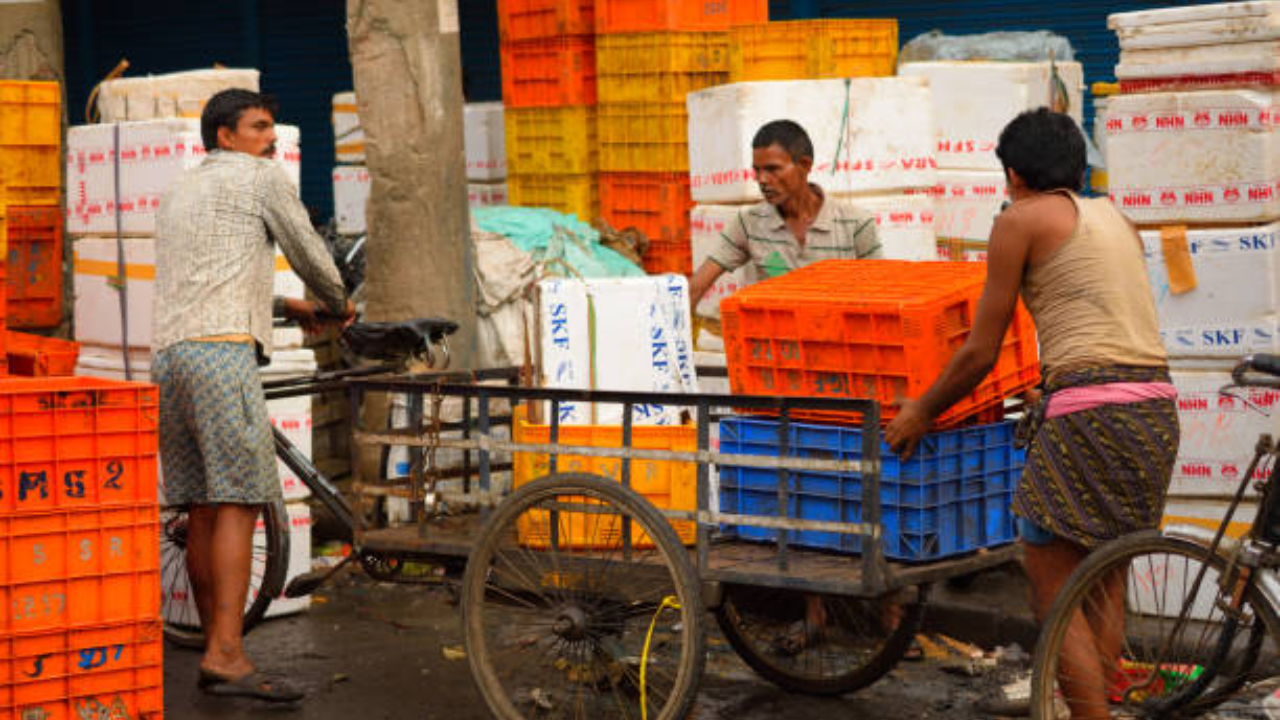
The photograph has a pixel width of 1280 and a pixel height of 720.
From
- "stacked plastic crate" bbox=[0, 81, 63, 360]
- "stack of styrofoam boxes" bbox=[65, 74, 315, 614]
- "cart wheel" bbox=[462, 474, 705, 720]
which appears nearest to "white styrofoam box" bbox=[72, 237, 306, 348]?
"stack of styrofoam boxes" bbox=[65, 74, 315, 614]

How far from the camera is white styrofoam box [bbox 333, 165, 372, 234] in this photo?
10875 millimetres

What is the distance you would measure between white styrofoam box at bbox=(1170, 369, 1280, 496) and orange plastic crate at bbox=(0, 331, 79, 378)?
4526 millimetres

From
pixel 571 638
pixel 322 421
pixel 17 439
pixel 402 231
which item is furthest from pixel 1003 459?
pixel 322 421

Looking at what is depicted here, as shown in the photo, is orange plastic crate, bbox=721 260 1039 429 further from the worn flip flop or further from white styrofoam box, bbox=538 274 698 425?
the worn flip flop

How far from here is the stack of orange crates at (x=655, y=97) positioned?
9672 millimetres

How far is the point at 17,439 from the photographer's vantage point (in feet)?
17.6

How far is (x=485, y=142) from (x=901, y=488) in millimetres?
6388

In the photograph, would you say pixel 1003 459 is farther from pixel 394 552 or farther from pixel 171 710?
pixel 171 710

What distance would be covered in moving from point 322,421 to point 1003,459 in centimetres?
497

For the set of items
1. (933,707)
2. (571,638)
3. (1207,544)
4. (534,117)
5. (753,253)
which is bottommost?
(933,707)

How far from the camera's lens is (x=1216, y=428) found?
692cm

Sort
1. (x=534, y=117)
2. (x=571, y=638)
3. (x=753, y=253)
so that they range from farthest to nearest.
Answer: (x=534, y=117)
(x=753, y=253)
(x=571, y=638)

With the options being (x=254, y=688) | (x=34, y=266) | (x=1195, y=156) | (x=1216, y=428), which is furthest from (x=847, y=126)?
(x=34, y=266)

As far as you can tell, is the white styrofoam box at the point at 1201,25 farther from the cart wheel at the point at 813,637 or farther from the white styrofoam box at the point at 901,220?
the cart wheel at the point at 813,637
